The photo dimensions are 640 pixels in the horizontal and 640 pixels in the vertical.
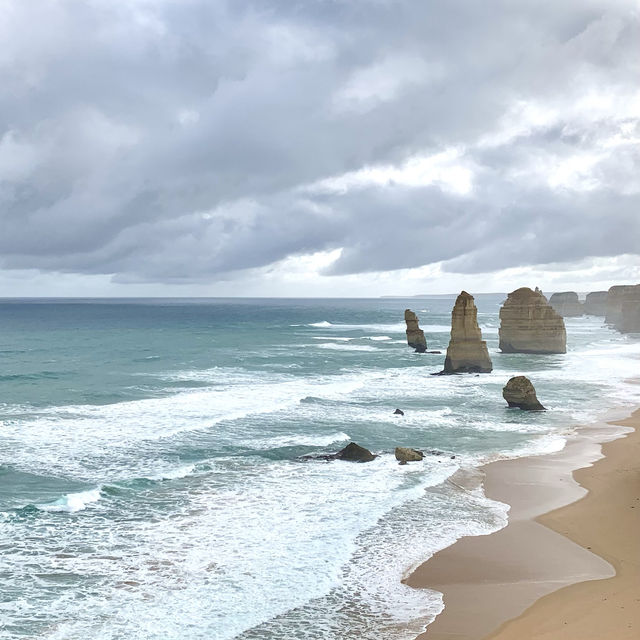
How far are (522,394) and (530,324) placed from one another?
1286 inches

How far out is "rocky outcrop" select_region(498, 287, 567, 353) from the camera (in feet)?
221

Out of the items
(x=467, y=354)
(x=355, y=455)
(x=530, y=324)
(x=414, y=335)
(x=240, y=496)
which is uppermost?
(x=530, y=324)

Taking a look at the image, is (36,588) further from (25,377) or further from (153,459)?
(25,377)

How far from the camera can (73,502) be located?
21141mm

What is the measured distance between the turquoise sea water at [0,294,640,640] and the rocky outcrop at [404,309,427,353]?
69.4ft

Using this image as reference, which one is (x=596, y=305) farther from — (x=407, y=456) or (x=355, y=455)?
(x=355, y=455)

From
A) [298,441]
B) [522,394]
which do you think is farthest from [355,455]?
[522,394]

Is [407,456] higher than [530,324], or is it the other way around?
[530,324]

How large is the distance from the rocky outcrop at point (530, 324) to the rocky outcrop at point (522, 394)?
29406 mm

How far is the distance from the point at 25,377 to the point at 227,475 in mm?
33803

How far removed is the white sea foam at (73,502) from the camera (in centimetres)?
2081

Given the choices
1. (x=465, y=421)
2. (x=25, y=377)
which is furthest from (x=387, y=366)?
(x=25, y=377)

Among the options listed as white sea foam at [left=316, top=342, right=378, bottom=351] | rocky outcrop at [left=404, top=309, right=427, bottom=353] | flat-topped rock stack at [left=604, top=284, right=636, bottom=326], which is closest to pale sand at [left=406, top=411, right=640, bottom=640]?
rocky outcrop at [left=404, top=309, right=427, bottom=353]

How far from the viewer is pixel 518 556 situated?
1777 centimetres
